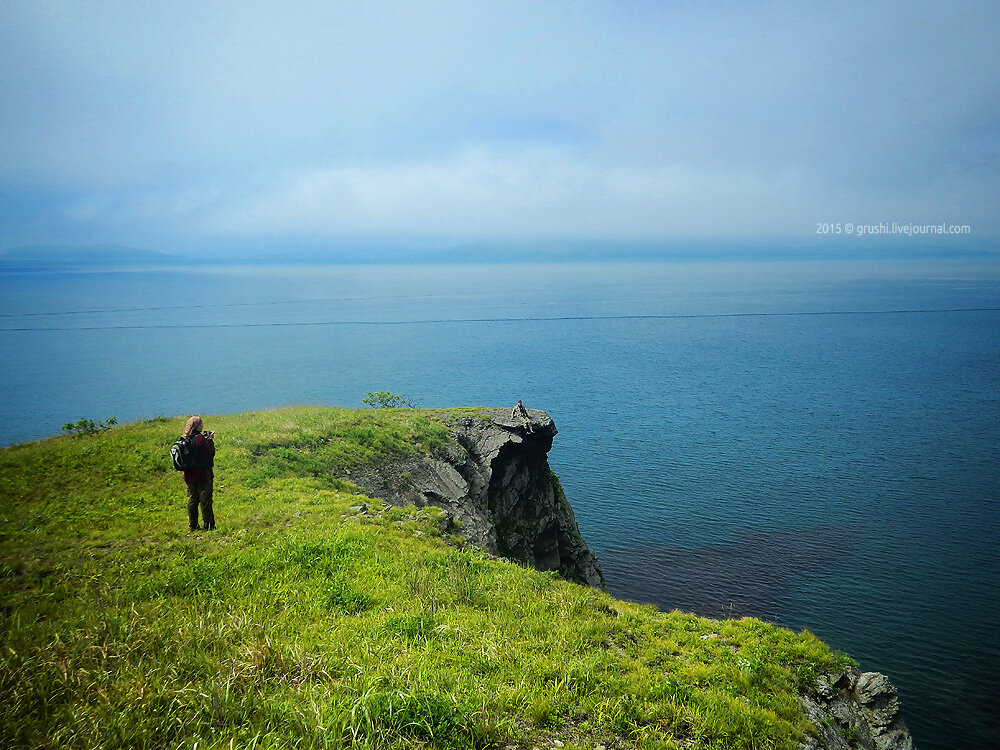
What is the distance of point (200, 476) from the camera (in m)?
15.6

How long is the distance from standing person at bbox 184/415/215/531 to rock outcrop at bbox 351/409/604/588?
1072 centimetres

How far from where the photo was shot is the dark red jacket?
50.4 ft

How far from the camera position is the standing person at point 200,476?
1539 centimetres

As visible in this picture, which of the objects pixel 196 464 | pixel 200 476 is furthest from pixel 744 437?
pixel 196 464

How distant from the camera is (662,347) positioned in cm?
16300

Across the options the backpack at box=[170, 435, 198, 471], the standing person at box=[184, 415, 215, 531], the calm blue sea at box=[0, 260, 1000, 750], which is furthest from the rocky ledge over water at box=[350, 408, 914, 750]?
the calm blue sea at box=[0, 260, 1000, 750]

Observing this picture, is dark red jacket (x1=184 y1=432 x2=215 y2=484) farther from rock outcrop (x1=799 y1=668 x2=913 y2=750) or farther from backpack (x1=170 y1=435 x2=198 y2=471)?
rock outcrop (x1=799 y1=668 x2=913 y2=750)

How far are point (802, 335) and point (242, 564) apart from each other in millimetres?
200892

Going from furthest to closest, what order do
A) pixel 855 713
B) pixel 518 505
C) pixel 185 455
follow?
1. pixel 518 505
2. pixel 185 455
3. pixel 855 713

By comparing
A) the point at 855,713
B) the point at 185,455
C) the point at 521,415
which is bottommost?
the point at 855,713

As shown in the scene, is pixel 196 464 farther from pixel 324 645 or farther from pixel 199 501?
pixel 324 645

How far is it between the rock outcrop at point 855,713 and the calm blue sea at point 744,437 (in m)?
24.5

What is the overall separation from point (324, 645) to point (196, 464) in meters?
7.99

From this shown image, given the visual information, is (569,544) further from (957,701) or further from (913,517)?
(913,517)
